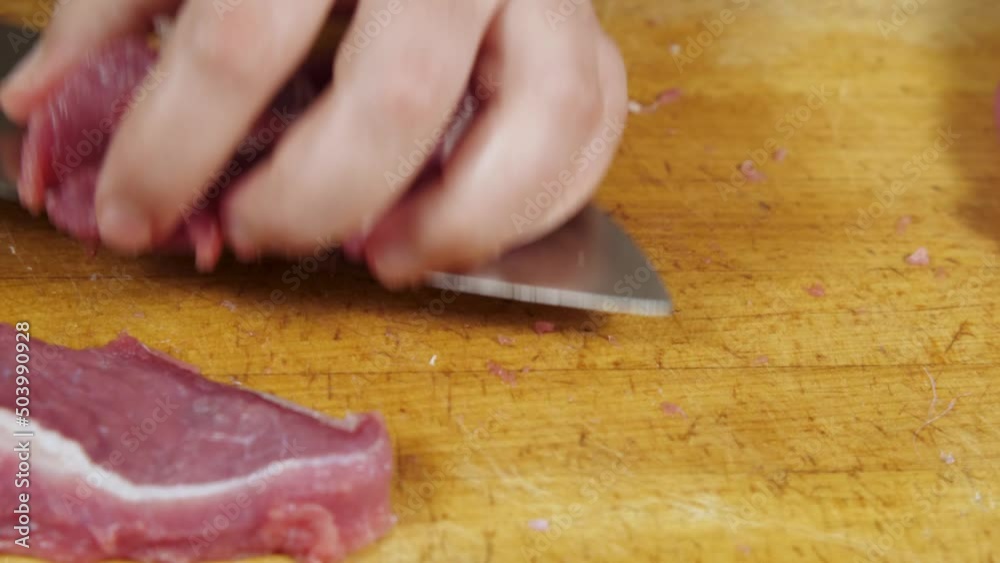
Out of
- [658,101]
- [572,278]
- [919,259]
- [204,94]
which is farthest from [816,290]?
[204,94]

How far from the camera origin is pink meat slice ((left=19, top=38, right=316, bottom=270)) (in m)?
1.78

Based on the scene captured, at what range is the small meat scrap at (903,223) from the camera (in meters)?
2.19

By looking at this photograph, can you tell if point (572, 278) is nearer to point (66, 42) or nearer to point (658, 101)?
point (658, 101)

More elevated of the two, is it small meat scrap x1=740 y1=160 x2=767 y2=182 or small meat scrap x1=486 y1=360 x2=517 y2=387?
small meat scrap x1=486 y1=360 x2=517 y2=387

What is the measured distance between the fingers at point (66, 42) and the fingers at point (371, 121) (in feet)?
1.57

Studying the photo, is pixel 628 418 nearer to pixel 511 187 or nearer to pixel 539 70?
pixel 511 187

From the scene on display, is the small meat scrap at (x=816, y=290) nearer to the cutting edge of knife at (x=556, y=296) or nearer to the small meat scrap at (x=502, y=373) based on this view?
the cutting edge of knife at (x=556, y=296)

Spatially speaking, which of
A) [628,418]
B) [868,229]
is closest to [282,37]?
[628,418]

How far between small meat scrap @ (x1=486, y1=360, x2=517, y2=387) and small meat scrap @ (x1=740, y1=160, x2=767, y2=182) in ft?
2.65

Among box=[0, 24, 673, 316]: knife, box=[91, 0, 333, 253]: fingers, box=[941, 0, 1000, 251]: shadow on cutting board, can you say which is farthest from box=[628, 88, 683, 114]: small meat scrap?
box=[91, 0, 333, 253]: fingers

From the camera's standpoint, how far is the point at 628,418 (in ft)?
5.88

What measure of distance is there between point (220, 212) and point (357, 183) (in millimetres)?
330

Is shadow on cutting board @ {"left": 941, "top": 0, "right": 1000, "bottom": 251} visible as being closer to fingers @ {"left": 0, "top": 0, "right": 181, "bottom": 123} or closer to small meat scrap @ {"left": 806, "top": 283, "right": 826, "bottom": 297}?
small meat scrap @ {"left": 806, "top": 283, "right": 826, "bottom": 297}

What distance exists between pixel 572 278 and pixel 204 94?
2.51 feet
